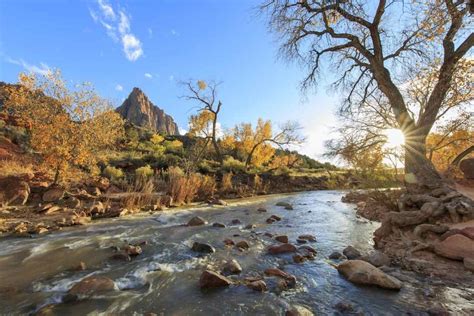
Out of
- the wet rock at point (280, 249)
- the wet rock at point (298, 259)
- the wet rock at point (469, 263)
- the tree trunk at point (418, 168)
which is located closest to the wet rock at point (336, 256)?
the wet rock at point (298, 259)

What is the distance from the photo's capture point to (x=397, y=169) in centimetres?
855

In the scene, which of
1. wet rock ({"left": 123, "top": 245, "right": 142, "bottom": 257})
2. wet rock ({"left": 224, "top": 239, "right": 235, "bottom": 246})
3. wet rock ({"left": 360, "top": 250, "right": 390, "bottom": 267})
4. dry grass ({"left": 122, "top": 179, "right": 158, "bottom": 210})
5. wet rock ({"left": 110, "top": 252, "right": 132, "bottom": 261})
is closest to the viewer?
wet rock ({"left": 360, "top": 250, "right": 390, "bottom": 267})

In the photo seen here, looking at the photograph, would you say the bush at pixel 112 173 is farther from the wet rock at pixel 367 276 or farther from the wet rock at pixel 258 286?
the wet rock at pixel 367 276

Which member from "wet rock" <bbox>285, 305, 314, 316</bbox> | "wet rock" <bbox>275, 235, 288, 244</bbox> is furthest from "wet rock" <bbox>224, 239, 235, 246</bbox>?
"wet rock" <bbox>285, 305, 314, 316</bbox>

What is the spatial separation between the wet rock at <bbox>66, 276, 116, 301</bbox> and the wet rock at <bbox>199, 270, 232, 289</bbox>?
4.06 ft

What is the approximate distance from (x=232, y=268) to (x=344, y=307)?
180cm

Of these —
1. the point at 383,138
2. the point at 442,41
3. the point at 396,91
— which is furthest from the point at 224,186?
the point at 442,41

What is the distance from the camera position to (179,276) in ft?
14.1

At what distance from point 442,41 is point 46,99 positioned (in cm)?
1375

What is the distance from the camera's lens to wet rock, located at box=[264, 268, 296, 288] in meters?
3.95

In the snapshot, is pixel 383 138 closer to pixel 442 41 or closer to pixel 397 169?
pixel 397 169

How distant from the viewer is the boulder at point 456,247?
438cm

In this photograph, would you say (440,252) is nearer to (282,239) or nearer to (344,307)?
(344,307)

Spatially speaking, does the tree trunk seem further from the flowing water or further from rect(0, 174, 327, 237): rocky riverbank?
rect(0, 174, 327, 237): rocky riverbank
